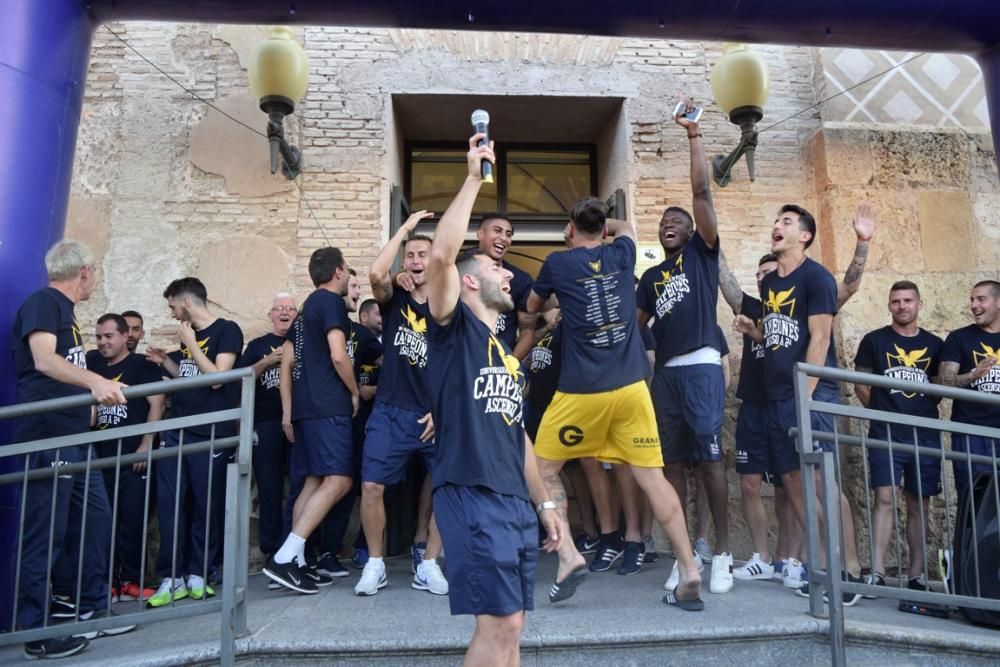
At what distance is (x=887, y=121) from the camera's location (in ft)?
22.6

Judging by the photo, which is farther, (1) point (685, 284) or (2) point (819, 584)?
(1) point (685, 284)

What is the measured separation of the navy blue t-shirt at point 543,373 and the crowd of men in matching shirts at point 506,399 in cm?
1

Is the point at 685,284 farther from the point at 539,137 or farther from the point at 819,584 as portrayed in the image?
the point at 539,137

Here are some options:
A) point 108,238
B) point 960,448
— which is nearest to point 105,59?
point 108,238

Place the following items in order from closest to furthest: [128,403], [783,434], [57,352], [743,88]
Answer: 1. [57,352]
2. [783,434]
3. [128,403]
4. [743,88]

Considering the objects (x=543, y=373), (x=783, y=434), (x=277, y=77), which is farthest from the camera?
(x=277, y=77)

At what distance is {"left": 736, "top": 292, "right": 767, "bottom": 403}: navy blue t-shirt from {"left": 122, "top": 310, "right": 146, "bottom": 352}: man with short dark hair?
13.4ft

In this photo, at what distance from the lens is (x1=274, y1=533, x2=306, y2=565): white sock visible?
4500 millimetres

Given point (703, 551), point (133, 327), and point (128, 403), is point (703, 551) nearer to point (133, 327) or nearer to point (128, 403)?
point (128, 403)

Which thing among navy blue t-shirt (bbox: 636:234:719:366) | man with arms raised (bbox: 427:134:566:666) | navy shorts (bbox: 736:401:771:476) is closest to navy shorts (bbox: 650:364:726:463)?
navy blue t-shirt (bbox: 636:234:719:366)

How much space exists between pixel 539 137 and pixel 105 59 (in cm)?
376

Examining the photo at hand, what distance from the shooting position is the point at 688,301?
4812 mm

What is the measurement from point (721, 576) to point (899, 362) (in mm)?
1957

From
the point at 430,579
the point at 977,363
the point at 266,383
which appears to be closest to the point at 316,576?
the point at 430,579
